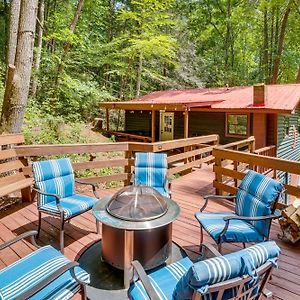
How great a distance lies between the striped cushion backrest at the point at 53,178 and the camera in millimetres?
3338

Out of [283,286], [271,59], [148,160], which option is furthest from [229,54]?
[283,286]

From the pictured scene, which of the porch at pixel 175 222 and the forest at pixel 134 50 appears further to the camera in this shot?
the forest at pixel 134 50

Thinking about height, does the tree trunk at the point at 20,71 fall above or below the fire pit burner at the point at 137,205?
above

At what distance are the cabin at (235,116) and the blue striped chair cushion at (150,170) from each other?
6.23 meters

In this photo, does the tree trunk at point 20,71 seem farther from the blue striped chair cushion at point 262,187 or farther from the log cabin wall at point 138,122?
the log cabin wall at point 138,122

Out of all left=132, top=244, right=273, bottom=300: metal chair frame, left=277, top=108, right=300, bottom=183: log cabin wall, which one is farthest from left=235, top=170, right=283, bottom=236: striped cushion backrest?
left=277, top=108, right=300, bottom=183: log cabin wall

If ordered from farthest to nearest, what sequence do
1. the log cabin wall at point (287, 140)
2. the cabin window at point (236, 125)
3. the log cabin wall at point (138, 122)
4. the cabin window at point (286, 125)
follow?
the log cabin wall at point (138, 122)
the cabin window at point (236, 125)
the cabin window at point (286, 125)
the log cabin wall at point (287, 140)

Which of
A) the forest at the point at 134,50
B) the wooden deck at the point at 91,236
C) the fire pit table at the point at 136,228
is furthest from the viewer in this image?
the forest at the point at 134,50

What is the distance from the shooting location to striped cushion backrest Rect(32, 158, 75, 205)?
11.0 feet

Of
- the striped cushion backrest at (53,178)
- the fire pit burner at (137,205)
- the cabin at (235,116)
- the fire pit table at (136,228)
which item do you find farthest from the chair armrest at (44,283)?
the cabin at (235,116)

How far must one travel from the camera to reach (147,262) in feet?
7.85

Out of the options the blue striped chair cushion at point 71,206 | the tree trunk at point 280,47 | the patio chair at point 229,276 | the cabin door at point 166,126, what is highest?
the tree trunk at point 280,47

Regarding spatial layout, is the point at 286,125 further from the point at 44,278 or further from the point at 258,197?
the point at 44,278

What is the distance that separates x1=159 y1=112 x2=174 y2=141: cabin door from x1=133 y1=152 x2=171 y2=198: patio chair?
32.4ft
